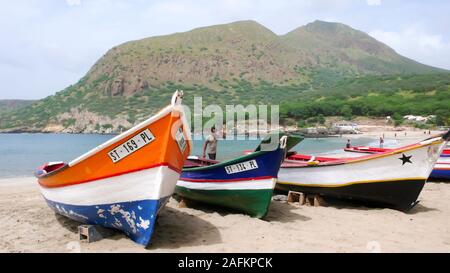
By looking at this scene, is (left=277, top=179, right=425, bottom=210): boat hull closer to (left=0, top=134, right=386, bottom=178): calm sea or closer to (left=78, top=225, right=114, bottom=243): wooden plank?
(left=78, top=225, right=114, bottom=243): wooden plank

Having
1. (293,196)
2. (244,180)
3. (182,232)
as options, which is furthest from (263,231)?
(293,196)

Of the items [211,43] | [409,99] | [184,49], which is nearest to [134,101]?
[184,49]

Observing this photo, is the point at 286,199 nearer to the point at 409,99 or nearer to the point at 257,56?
the point at 409,99

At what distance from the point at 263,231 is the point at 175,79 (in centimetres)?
13600

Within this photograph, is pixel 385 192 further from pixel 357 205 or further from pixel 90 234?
pixel 90 234

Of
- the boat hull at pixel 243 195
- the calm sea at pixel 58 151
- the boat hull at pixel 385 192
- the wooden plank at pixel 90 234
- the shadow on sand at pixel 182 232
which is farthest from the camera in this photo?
the calm sea at pixel 58 151

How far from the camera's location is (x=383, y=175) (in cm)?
992

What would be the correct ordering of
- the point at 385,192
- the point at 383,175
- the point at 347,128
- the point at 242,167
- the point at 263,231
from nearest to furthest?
the point at 263,231
the point at 242,167
the point at 383,175
the point at 385,192
the point at 347,128

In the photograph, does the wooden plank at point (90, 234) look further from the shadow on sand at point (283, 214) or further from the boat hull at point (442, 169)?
the boat hull at point (442, 169)

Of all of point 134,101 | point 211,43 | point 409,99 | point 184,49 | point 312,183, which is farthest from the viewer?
point 211,43

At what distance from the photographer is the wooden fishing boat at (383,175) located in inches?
382

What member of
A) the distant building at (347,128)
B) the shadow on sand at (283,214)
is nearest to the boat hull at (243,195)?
the shadow on sand at (283,214)
